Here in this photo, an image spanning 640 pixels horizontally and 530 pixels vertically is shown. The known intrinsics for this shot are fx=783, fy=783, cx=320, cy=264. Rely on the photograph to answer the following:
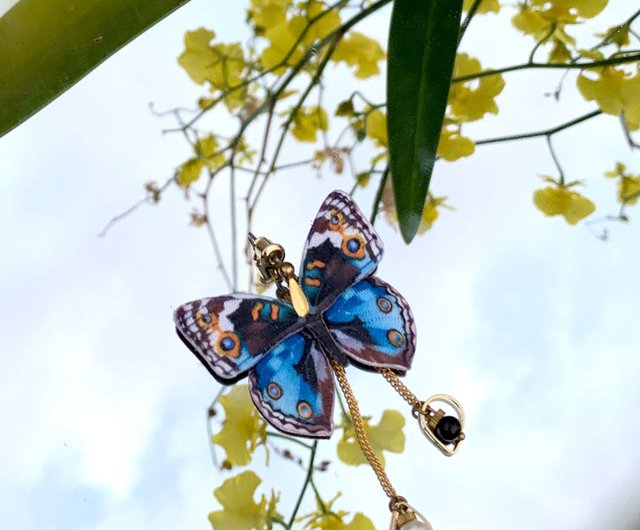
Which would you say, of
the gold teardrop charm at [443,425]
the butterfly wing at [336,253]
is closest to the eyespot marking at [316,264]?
the butterfly wing at [336,253]

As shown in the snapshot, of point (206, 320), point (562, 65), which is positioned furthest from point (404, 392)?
point (562, 65)

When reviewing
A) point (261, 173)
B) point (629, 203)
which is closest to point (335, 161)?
point (261, 173)

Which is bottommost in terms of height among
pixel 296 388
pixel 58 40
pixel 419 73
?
pixel 296 388

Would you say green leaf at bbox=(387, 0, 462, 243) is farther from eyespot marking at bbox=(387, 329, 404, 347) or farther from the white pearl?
the white pearl

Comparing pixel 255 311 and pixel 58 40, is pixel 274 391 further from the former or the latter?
pixel 58 40

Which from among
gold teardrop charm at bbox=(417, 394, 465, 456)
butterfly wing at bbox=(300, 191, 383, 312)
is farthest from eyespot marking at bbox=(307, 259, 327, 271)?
gold teardrop charm at bbox=(417, 394, 465, 456)

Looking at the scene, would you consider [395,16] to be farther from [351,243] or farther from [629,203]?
[629,203]
